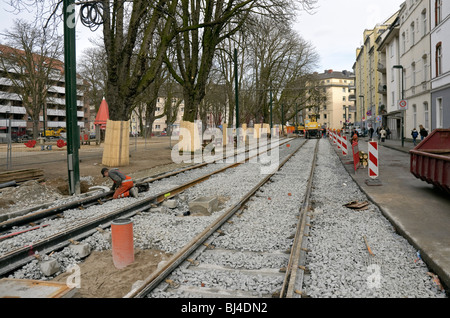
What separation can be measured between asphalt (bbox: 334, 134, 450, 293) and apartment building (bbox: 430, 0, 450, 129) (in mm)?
14466

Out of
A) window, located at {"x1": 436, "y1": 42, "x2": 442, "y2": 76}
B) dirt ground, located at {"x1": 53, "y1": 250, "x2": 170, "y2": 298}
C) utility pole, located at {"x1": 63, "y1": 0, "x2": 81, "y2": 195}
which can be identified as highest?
window, located at {"x1": 436, "y1": 42, "x2": 442, "y2": 76}

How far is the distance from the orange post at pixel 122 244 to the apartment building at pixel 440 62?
23.8 meters

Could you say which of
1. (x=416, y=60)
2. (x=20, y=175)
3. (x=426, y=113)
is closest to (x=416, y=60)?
(x=416, y=60)

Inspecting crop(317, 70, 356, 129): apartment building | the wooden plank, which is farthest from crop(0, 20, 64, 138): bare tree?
crop(317, 70, 356, 129): apartment building

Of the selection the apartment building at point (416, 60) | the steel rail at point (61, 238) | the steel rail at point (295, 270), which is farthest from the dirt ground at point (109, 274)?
the apartment building at point (416, 60)

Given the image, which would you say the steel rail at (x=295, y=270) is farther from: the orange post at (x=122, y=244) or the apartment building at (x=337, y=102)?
the apartment building at (x=337, y=102)

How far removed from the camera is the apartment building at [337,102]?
115 metres

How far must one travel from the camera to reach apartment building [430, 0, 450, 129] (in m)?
22.9

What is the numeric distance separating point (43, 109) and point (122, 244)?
43753 mm

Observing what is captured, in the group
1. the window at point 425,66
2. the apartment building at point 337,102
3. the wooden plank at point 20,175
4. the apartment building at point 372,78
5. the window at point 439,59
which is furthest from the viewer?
the apartment building at point 337,102

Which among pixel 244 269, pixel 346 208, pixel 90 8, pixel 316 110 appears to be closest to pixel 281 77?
pixel 316 110

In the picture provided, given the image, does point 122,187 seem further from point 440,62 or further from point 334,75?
point 334,75

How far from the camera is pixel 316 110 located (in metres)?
64.0

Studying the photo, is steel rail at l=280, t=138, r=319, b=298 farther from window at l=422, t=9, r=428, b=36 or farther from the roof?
the roof
